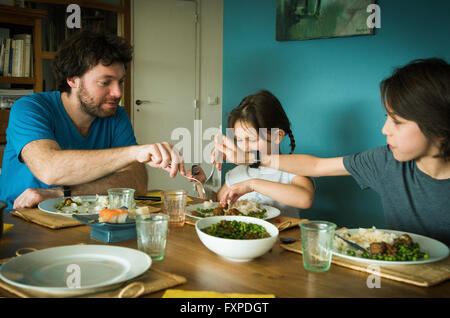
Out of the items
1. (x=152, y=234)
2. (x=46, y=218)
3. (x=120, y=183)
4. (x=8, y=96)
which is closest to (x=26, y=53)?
(x=8, y=96)

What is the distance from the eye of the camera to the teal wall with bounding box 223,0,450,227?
2395 mm

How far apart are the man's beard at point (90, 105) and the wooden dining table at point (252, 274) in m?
1.02

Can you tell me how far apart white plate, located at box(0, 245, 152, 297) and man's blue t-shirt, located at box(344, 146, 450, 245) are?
3.46 ft

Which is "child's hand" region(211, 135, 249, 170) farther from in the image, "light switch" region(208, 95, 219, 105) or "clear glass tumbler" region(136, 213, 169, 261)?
"light switch" region(208, 95, 219, 105)

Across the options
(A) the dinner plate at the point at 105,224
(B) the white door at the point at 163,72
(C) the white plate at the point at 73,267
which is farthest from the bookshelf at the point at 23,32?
(C) the white plate at the point at 73,267

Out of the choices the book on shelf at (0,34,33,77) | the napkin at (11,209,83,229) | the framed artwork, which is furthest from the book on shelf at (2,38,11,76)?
the napkin at (11,209,83,229)

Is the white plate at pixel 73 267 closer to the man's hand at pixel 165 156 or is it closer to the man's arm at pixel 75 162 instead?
the man's hand at pixel 165 156

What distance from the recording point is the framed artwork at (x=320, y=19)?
257 centimetres

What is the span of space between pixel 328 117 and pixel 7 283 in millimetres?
2291

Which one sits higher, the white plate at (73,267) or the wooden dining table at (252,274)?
the white plate at (73,267)

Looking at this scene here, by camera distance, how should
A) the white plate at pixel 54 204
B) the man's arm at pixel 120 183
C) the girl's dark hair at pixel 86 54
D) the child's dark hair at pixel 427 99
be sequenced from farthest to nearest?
the girl's dark hair at pixel 86 54
the man's arm at pixel 120 183
the white plate at pixel 54 204
the child's dark hair at pixel 427 99

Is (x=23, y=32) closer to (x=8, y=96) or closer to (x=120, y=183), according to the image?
(x=8, y=96)
